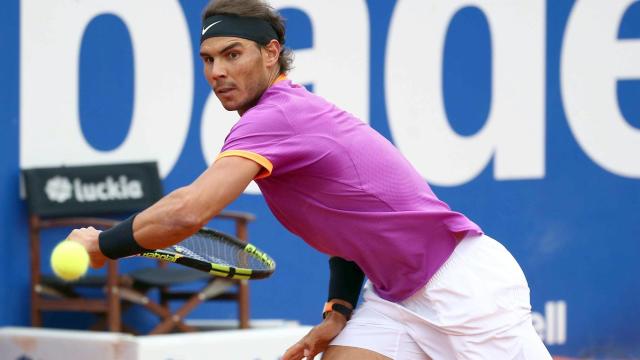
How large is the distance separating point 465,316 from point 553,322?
510 cm

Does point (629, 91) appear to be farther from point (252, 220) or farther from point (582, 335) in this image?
point (252, 220)

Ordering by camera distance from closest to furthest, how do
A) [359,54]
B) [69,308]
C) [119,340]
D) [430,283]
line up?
1. [430,283]
2. [119,340]
3. [69,308]
4. [359,54]

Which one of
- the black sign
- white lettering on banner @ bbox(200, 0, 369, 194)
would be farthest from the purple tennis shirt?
white lettering on banner @ bbox(200, 0, 369, 194)

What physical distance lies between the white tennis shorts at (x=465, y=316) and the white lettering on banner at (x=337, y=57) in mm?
4366

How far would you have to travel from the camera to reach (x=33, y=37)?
782cm

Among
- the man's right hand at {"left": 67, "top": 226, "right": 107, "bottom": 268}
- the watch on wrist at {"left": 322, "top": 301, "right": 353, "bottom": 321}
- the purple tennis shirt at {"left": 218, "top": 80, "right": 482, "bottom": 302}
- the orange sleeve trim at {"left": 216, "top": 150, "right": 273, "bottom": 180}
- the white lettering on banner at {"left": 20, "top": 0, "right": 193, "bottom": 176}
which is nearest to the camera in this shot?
the man's right hand at {"left": 67, "top": 226, "right": 107, "bottom": 268}

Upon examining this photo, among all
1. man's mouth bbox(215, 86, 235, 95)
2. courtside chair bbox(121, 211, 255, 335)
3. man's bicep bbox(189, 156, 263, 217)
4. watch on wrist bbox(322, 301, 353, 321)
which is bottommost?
courtside chair bbox(121, 211, 255, 335)

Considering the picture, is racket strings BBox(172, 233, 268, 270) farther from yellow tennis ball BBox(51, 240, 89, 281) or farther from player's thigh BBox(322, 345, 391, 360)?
yellow tennis ball BBox(51, 240, 89, 281)

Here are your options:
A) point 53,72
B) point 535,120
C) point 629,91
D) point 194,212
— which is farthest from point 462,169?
point 194,212

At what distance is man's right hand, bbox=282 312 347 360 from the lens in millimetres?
4098

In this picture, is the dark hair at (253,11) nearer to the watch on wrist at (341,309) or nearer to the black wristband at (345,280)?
the black wristband at (345,280)

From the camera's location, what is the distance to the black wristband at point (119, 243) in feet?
11.3

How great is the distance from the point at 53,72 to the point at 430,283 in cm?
453

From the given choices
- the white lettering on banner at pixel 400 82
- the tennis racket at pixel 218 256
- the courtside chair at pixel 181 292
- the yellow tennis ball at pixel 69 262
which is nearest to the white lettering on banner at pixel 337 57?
the white lettering on banner at pixel 400 82
